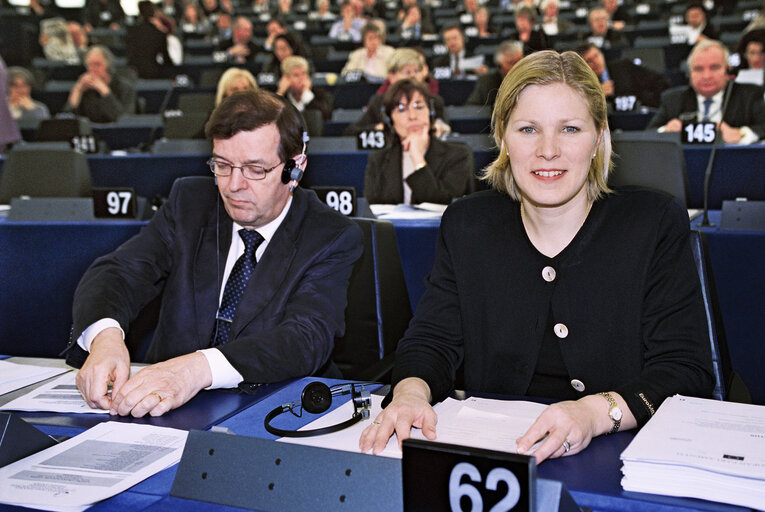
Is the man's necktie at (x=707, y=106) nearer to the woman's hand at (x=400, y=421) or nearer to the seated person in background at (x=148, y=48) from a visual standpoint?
the woman's hand at (x=400, y=421)

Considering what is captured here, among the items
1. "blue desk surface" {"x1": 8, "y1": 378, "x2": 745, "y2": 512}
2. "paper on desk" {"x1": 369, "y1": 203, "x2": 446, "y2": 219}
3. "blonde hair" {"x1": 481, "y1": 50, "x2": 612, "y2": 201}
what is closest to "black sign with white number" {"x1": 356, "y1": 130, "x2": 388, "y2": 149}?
"paper on desk" {"x1": 369, "y1": 203, "x2": 446, "y2": 219}

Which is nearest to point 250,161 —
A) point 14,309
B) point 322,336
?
point 322,336

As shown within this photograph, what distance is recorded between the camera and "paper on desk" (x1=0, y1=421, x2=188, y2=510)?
104 centimetres

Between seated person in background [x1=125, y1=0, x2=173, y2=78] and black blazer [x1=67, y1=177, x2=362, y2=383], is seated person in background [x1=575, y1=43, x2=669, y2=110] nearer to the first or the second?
seated person in background [x1=125, y1=0, x2=173, y2=78]

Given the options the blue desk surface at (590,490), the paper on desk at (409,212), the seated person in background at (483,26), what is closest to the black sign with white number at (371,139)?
the paper on desk at (409,212)

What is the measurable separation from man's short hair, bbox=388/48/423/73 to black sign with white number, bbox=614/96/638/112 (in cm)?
147

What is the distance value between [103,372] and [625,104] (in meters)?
5.19

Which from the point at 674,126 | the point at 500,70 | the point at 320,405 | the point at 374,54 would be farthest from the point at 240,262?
the point at 374,54

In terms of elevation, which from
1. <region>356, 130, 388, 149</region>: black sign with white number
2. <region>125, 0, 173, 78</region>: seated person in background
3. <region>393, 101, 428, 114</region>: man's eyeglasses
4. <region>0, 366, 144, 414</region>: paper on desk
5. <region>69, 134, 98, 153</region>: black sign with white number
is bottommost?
<region>0, 366, 144, 414</region>: paper on desk

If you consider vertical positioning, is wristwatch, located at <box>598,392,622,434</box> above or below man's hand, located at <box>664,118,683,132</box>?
below

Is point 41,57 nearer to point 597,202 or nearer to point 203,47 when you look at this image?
point 203,47

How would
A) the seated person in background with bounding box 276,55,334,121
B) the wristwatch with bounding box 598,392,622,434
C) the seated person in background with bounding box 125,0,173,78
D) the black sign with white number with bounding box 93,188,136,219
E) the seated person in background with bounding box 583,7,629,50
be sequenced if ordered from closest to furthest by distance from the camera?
1. the wristwatch with bounding box 598,392,622,434
2. the black sign with white number with bounding box 93,188,136,219
3. the seated person in background with bounding box 276,55,334,121
4. the seated person in background with bounding box 125,0,173,78
5. the seated person in background with bounding box 583,7,629,50

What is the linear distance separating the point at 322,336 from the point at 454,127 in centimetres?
451

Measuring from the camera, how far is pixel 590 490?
1022 millimetres
